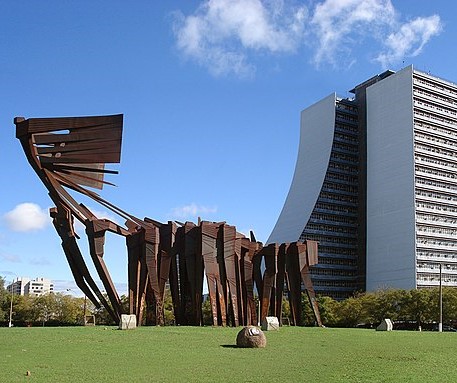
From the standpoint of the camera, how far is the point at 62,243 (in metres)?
28.5

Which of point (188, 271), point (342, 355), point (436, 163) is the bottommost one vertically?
point (342, 355)

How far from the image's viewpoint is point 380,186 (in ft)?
266

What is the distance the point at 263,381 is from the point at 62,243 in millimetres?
19409

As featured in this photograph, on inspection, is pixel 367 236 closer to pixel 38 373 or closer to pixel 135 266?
pixel 135 266

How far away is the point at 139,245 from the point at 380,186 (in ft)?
191

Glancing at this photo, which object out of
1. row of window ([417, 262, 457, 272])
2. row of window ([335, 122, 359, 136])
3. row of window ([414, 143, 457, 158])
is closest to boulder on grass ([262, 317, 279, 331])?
row of window ([417, 262, 457, 272])

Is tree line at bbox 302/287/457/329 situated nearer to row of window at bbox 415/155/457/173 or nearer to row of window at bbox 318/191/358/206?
row of window at bbox 415/155/457/173

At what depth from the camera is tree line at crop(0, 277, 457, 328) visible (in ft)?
167

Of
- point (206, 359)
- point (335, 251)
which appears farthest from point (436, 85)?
point (206, 359)

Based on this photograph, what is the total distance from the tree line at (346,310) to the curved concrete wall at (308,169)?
2772 centimetres

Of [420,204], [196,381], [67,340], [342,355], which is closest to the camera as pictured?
[196,381]

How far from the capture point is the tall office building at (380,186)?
76.4 metres

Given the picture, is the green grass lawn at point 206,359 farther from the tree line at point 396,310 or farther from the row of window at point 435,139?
the row of window at point 435,139

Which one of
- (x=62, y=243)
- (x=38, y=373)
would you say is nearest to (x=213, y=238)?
(x=62, y=243)
